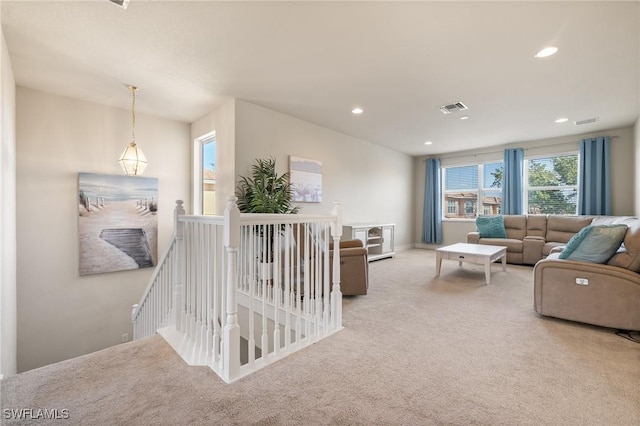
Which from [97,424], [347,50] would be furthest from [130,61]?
[97,424]

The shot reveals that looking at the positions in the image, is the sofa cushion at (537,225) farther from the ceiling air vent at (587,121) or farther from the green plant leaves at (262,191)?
the green plant leaves at (262,191)

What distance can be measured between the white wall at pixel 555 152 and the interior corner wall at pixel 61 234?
6.49 metres

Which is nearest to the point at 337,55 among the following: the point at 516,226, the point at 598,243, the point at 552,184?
the point at 598,243

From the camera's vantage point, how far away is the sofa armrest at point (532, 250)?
502 cm

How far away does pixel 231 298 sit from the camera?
5.70 feet

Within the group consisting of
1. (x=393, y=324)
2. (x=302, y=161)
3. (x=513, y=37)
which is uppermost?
(x=513, y=37)

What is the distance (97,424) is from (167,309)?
1307 mm

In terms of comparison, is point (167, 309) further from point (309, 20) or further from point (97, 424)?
point (309, 20)

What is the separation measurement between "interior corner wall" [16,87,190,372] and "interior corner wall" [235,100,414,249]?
1.81 meters

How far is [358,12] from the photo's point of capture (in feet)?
6.77

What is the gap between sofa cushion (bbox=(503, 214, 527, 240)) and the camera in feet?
18.5

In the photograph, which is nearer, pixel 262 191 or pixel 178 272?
pixel 178 272

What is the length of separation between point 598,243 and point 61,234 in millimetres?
6047

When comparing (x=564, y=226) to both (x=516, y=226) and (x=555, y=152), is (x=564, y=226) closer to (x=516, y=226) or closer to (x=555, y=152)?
(x=516, y=226)
